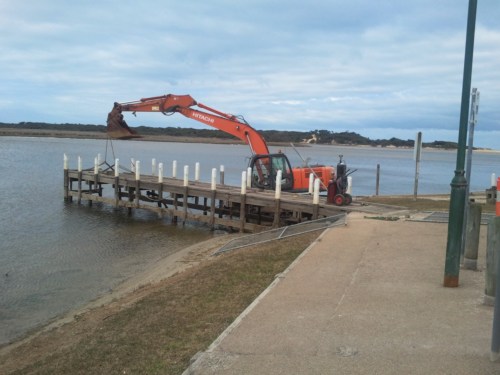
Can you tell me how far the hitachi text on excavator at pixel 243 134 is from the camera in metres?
20.5

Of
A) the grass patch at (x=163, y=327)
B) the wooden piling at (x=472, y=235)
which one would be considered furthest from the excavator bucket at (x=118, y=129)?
the wooden piling at (x=472, y=235)

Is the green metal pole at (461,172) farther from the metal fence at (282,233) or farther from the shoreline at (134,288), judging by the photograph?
the metal fence at (282,233)

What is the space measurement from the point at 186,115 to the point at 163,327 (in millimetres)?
18501

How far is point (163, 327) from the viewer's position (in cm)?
608

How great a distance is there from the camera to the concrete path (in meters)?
4.39

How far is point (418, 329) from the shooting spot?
518 centimetres

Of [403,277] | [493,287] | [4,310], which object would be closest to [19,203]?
[4,310]

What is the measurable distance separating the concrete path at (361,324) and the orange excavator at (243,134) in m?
11.4

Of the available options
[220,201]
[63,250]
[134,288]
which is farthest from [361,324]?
[220,201]

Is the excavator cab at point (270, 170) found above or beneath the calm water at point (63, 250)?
above

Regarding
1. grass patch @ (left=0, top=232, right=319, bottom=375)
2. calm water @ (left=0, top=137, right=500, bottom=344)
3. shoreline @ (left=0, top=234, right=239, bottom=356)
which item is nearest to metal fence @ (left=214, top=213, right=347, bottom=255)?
shoreline @ (left=0, top=234, right=239, bottom=356)

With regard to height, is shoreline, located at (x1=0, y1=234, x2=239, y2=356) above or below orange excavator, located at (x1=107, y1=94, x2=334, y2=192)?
below

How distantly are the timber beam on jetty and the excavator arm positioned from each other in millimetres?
2160

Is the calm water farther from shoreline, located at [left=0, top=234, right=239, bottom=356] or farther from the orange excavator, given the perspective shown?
the orange excavator
